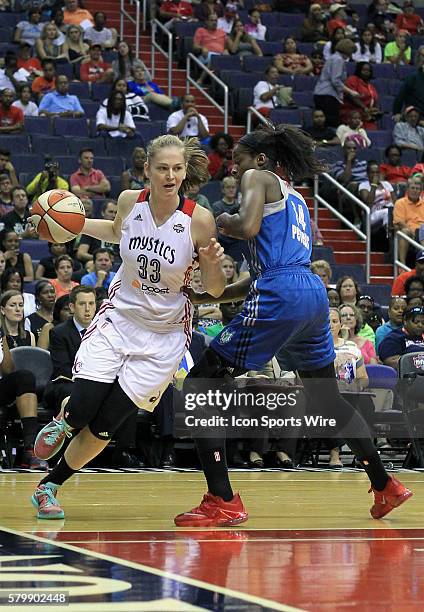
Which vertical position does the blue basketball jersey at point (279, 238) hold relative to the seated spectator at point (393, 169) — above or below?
above

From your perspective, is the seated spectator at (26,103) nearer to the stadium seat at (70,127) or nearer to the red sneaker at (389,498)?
the stadium seat at (70,127)

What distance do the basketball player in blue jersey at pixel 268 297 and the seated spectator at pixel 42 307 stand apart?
5.00m

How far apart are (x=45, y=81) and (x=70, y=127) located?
915 millimetres

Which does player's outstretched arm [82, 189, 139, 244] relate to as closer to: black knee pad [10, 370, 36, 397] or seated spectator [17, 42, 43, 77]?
black knee pad [10, 370, 36, 397]

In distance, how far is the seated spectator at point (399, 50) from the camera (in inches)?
756

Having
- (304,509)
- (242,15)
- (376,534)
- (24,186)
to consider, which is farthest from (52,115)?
(376,534)

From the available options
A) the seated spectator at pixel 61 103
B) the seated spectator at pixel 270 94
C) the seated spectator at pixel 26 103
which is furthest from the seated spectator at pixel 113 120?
the seated spectator at pixel 270 94

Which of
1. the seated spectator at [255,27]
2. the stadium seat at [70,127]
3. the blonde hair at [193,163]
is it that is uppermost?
the seated spectator at [255,27]

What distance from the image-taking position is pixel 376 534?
5.85m

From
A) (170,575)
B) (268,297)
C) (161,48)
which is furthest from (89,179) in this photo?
(170,575)

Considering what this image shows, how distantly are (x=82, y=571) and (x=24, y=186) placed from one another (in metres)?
9.88

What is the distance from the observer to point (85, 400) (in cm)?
603

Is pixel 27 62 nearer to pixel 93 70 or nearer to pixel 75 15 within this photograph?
pixel 93 70

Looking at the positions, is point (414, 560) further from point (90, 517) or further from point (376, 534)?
point (90, 517)
